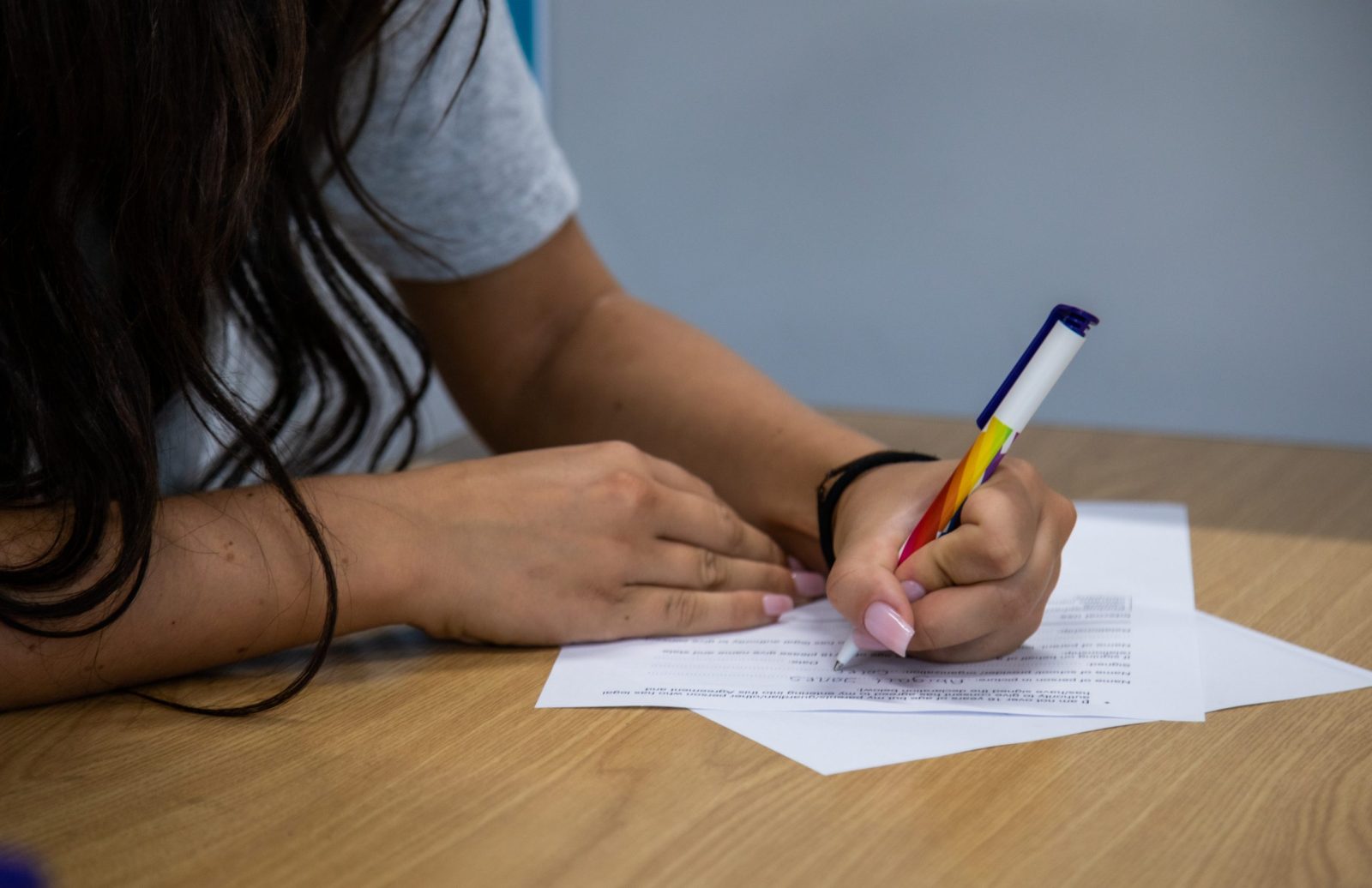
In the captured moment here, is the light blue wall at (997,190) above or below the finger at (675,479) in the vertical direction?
above

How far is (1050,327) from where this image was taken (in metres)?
0.54

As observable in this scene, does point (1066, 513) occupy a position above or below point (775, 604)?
above

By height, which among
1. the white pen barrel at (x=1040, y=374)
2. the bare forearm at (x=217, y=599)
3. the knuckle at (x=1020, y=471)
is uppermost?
the white pen barrel at (x=1040, y=374)

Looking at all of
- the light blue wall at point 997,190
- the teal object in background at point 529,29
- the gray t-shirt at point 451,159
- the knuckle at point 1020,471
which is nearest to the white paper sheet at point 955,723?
the knuckle at point 1020,471

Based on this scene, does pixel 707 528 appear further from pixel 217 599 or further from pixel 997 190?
pixel 997 190

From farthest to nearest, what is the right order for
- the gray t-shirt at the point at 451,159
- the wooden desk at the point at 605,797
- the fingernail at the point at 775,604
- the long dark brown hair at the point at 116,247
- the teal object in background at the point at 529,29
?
the teal object in background at the point at 529,29 → the gray t-shirt at the point at 451,159 → the fingernail at the point at 775,604 → the long dark brown hair at the point at 116,247 → the wooden desk at the point at 605,797

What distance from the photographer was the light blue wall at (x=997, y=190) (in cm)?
129

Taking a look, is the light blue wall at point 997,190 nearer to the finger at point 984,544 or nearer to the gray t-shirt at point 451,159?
the gray t-shirt at point 451,159

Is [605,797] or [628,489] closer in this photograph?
[605,797]

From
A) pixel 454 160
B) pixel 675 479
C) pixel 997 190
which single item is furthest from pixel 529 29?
pixel 675 479

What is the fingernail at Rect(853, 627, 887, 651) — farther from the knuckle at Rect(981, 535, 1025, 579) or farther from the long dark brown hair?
the long dark brown hair

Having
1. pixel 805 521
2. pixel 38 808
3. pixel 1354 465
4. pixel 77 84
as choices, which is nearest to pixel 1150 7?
pixel 1354 465

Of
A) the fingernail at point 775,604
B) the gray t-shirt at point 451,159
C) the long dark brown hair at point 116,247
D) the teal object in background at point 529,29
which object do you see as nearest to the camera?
the long dark brown hair at point 116,247

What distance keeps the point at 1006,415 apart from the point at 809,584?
0.17 meters
